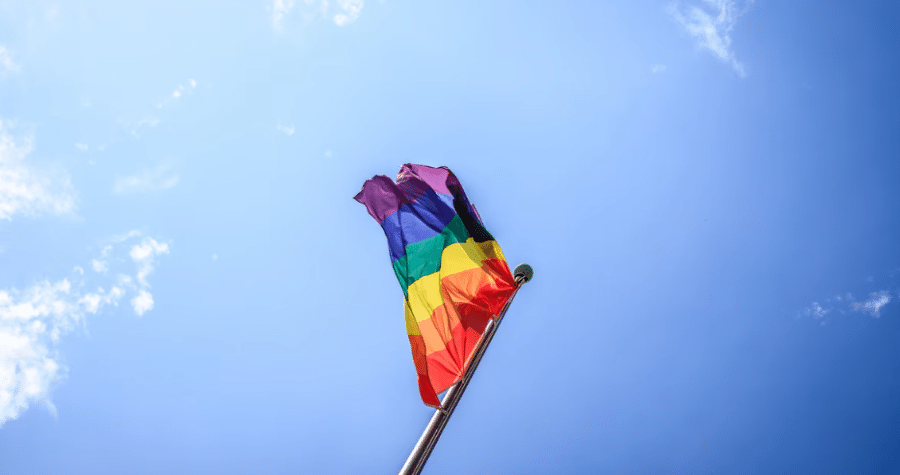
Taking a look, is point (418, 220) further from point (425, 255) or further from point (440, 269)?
point (440, 269)

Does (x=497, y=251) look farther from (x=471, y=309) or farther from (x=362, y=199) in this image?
(x=362, y=199)

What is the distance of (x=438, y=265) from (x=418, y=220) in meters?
0.84

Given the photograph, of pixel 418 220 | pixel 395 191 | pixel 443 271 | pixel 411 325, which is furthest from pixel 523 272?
pixel 395 191

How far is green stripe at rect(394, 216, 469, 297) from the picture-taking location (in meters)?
6.69

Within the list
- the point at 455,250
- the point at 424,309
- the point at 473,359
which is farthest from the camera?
the point at 455,250

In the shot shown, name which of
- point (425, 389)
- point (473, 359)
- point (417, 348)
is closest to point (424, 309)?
point (417, 348)

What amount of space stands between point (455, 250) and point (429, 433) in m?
3.10

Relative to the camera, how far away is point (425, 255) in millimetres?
6875

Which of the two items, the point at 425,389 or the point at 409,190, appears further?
the point at 409,190

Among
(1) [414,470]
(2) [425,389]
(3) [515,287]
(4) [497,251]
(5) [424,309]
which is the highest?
(4) [497,251]

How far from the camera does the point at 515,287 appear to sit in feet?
19.6

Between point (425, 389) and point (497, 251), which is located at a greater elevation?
point (497, 251)

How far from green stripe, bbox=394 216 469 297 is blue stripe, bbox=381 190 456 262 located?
0.29ft

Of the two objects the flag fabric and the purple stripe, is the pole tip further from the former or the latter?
the purple stripe
